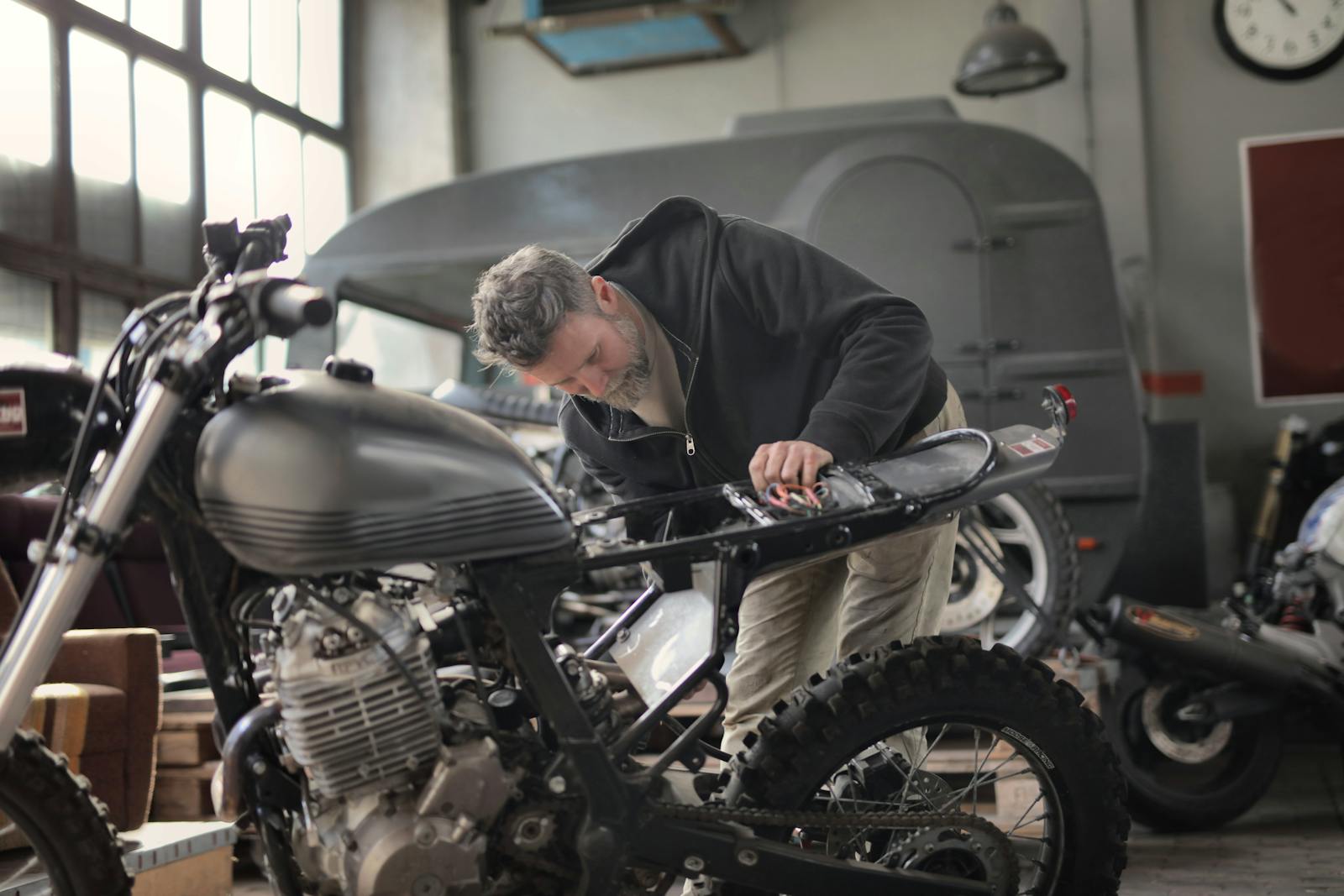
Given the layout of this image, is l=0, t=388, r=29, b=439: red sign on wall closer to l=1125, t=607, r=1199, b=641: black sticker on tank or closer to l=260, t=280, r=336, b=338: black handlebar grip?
l=260, t=280, r=336, b=338: black handlebar grip

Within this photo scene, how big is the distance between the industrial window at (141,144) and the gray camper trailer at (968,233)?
85.5 inches

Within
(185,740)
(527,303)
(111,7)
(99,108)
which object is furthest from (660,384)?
(111,7)

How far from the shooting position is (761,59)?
25.7 feet

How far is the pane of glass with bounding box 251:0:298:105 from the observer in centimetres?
747

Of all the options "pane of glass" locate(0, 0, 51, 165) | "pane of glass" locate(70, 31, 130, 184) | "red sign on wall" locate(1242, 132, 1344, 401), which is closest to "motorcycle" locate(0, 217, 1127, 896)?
"pane of glass" locate(0, 0, 51, 165)

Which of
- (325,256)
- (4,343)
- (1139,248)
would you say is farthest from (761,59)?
(4,343)

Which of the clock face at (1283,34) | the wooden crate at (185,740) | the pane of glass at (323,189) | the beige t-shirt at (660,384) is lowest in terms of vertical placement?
the wooden crate at (185,740)

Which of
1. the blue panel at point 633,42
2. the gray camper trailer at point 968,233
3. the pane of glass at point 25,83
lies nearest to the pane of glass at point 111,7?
the pane of glass at point 25,83

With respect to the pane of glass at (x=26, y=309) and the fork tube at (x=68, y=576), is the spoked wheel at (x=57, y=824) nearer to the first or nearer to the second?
the fork tube at (x=68, y=576)

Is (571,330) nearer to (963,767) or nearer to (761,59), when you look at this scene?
(963,767)

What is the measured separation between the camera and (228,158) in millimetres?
7066

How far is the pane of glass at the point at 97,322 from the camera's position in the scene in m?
5.86

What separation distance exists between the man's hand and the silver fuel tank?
11.5 inches

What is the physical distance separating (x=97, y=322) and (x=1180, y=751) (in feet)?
16.2
